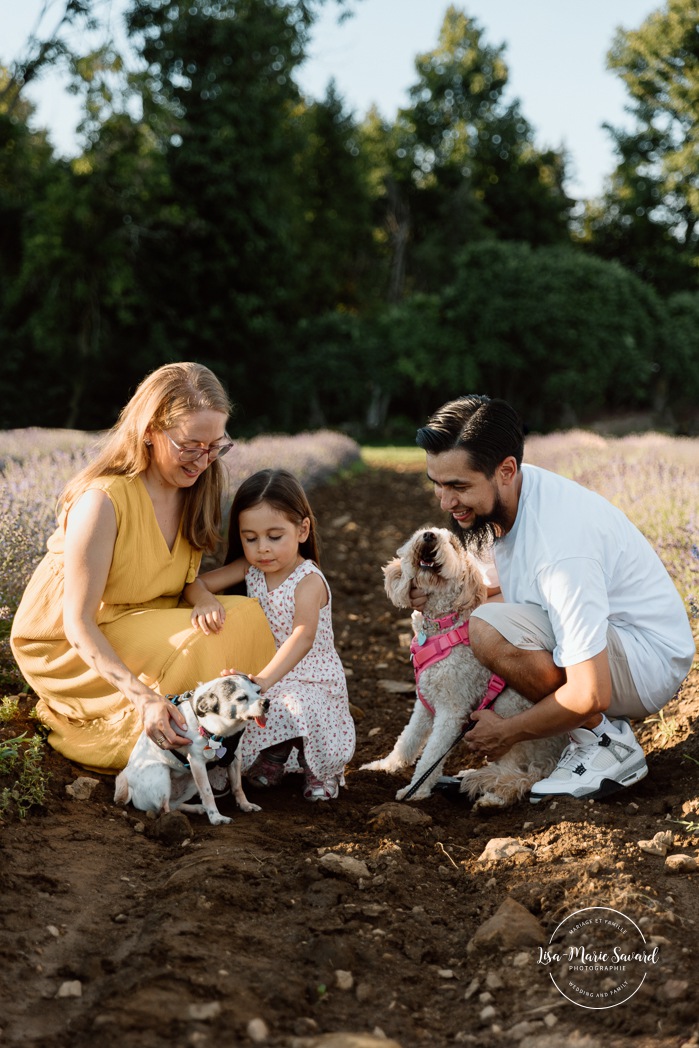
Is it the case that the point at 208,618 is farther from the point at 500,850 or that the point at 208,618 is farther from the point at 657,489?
the point at 657,489

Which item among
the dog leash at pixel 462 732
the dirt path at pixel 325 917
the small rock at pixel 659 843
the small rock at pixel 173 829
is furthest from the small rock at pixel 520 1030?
the dog leash at pixel 462 732

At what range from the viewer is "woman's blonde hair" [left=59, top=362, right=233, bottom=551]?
4.05 m

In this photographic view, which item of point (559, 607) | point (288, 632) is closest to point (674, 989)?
point (559, 607)

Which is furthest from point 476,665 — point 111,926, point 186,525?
point 111,926

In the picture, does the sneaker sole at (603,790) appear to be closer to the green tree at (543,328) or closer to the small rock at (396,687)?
the small rock at (396,687)

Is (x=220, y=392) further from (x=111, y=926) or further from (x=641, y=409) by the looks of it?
(x=641, y=409)

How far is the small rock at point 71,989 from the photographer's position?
2.45 metres

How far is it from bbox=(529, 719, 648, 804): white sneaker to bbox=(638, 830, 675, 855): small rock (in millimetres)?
504

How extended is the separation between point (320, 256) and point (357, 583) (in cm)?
3203

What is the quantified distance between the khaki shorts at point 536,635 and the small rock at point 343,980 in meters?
1.75

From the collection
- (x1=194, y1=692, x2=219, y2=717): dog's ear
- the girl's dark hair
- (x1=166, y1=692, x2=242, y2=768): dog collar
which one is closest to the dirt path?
(x1=166, y1=692, x2=242, y2=768): dog collar

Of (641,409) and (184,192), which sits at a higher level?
(184,192)

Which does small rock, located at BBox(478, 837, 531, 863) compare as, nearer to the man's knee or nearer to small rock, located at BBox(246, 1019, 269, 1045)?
the man's knee

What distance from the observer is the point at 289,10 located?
99.5 ft
